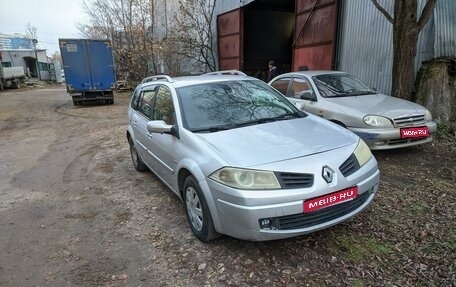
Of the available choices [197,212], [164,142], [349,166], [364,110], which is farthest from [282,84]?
[197,212]

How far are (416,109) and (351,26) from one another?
202 inches

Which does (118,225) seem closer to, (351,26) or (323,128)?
(323,128)

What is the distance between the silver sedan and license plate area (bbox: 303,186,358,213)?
1.89 metres

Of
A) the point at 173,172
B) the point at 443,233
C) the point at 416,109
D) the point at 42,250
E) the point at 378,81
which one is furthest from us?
the point at 378,81

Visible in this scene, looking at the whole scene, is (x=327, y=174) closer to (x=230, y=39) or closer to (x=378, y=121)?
(x=378, y=121)

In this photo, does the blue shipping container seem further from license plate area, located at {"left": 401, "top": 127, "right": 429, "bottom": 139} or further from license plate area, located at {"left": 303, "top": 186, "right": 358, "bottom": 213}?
license plate area, located at {"left": 303, "top": 186, "right": 358, "bottom": 213}

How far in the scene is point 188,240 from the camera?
11.4 ft

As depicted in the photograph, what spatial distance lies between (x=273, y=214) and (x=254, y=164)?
1.42 feet

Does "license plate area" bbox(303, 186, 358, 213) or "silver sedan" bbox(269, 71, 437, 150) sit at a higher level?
"silver sedan" bbox(269, 71, 437, 150)

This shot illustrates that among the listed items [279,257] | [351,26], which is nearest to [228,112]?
[279,257]

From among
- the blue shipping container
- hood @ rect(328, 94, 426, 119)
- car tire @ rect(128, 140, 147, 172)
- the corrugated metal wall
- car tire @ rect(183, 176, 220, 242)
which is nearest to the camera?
car tire @ rect(183, 176, 220, 242)

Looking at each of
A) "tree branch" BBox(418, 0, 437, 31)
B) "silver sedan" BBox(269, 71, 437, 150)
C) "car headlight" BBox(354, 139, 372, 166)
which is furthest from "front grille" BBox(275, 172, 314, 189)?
"tree branch" BBox(418, 0, 437, 31)

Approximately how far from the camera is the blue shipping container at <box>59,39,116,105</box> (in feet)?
51.2

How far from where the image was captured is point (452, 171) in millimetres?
4910
